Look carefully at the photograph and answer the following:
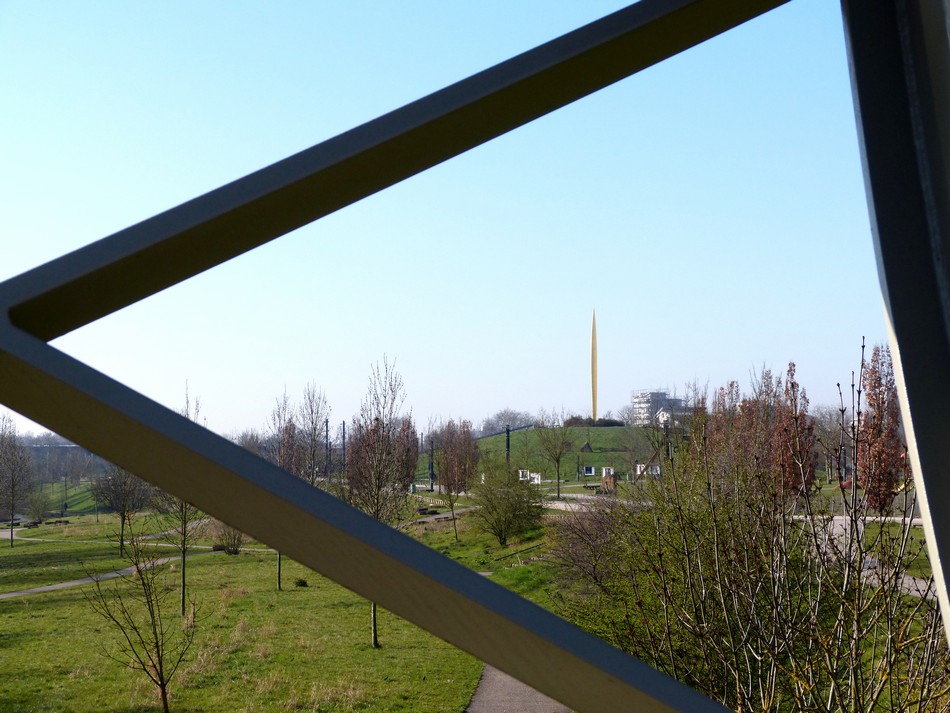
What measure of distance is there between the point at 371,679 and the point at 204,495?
10536 millimetres

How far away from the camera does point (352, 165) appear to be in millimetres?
575

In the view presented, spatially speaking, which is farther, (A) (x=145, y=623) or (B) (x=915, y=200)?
(A) (x=145, y=623)

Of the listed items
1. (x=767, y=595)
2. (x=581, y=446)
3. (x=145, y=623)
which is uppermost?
(x=581, y=446)

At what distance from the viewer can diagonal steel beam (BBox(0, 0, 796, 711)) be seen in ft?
1.53

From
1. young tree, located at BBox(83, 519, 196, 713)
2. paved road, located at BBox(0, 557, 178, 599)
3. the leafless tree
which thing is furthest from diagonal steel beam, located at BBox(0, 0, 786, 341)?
the leafless tree

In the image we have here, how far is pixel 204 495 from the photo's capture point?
1.63 ft

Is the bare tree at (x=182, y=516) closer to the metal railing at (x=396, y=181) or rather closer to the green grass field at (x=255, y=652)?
the green grass field at (x=255, y=652)

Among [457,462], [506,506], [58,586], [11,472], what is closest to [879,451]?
[506,506]

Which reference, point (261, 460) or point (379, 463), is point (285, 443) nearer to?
point (379, 463)

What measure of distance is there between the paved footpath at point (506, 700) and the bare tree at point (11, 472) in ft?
52.9

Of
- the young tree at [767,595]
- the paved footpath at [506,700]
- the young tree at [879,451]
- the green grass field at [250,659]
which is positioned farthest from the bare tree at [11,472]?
the young tree at [879,451]

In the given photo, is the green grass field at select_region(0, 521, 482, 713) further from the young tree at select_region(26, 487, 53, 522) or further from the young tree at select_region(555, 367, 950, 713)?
the young tree at select_region(26, 487, 53, 522)

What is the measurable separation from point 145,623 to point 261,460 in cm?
1442

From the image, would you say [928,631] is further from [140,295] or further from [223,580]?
[223,580]
